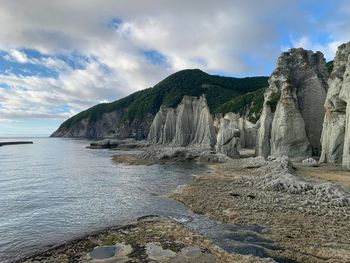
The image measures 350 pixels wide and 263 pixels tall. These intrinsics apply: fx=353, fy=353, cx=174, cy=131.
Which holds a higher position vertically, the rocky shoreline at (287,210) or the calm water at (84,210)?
the rocky shoreline at (287,210)

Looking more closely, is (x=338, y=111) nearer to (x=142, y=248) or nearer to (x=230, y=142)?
(x=230, y=142)

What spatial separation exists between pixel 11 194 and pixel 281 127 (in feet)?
101

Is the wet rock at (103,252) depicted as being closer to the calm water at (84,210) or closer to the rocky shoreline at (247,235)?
the rocky shoreline at (247,235)

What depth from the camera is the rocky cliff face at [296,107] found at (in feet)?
140

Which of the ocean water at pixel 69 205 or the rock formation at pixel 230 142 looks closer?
the ocean water at pixel 69 205

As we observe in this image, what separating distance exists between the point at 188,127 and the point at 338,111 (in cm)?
5208

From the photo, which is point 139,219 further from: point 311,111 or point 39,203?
point 311,111

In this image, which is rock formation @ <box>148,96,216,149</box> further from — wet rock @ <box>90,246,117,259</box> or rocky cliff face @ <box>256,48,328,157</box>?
wet rock @ <box>90,246,117,259</box>

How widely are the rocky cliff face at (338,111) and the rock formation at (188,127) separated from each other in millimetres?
35155

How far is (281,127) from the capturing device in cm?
4306

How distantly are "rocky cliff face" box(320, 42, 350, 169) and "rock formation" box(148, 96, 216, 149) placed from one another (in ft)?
115

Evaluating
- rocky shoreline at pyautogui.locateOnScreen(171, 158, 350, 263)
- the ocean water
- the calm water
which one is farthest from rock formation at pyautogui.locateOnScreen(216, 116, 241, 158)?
rocky shoreline at pyautogui.locateOnScreen(171, 158, 350, 263)

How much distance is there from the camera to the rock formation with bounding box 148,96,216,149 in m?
→ 75.0

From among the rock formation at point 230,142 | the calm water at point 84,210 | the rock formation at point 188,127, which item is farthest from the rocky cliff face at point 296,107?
the rock formation at point 188,127
